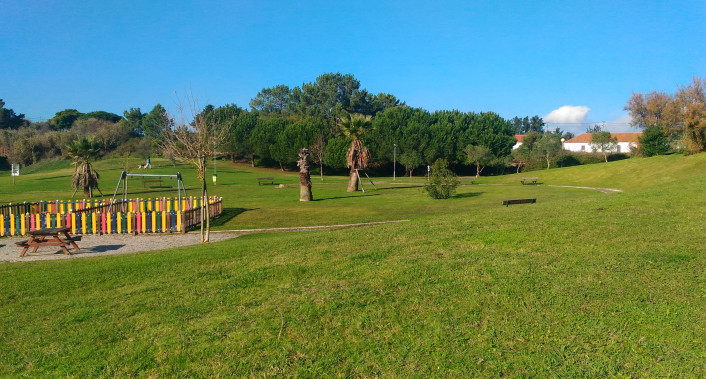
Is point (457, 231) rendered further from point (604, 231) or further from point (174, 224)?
point (174, 224)

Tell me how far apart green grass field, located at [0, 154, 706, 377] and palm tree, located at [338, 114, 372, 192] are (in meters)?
30.2

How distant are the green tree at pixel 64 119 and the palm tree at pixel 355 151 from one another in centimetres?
11287

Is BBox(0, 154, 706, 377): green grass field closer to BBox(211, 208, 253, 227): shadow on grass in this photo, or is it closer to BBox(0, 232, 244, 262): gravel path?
BBox(0, 232, 244, 262): gravel path

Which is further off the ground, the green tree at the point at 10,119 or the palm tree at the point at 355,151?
the green tree at the point at 10,119

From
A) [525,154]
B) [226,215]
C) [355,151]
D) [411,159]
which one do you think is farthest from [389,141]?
[226,215]

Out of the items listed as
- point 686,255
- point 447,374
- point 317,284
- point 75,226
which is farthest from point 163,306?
point 75,226

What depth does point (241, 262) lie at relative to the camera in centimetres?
948

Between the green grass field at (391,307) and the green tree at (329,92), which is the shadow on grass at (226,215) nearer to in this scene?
the green grass field at (391,307)

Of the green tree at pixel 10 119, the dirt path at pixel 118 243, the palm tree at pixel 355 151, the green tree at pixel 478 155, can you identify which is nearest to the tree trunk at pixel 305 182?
the palm tree at pixel 355 151

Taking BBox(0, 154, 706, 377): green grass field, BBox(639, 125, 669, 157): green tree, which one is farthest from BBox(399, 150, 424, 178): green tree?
BBox(0, 154, 706, 377): green grass field

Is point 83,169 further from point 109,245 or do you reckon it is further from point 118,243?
point 109,245

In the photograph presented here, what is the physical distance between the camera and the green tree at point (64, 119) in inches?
5010

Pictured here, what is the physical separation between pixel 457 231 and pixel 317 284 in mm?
4963

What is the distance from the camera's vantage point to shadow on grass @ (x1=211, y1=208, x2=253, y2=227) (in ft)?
72.3
